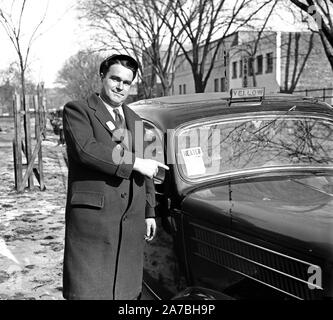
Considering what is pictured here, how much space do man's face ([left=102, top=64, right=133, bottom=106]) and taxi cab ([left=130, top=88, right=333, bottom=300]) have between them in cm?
69

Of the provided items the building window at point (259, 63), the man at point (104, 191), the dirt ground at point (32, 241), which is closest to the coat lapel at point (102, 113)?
the man at point (104, 191)

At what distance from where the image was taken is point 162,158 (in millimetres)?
3035

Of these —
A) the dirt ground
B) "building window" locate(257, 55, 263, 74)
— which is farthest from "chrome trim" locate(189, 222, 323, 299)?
"building window" locate(257, 55, 263, 74)

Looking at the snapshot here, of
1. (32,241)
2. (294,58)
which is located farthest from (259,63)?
(32,241)

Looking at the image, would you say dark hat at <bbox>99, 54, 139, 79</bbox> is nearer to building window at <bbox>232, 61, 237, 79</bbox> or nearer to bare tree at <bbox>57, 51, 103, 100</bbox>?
building window at <bbox>232, 61, 237, 79</bbox>

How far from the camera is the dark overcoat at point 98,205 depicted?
2248 mm

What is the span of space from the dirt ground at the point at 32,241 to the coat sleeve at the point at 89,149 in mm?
2048

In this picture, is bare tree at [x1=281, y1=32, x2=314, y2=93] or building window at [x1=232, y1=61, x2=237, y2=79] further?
building window at [x1=232, y1=61, x2=237, y2=79]

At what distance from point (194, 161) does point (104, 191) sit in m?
0.84

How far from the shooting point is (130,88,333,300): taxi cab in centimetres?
207

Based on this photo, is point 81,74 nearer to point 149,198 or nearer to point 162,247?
point 162,247

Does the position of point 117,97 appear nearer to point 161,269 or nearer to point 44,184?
point 161,269
